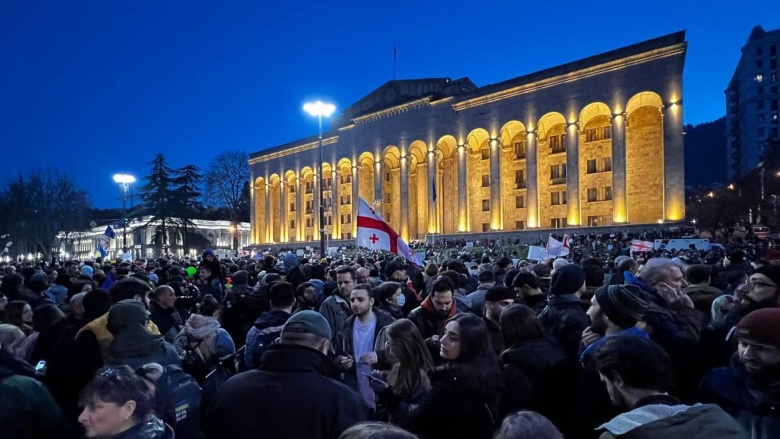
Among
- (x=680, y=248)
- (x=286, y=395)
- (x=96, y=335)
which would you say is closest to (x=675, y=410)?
(x=286, y=395)

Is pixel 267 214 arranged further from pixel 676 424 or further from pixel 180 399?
pixel 676 424

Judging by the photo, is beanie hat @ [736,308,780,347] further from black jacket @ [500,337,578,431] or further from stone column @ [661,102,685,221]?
stone column @ [661,102,685,221]

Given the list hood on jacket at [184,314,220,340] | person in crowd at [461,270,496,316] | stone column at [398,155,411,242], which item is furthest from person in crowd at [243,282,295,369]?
stone column at [398,155,411,242]

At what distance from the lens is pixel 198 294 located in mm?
8758

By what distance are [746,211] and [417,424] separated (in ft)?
165

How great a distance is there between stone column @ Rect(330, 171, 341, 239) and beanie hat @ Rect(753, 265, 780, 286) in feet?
173

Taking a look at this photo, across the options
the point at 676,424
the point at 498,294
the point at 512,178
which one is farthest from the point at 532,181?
the point at 676,424

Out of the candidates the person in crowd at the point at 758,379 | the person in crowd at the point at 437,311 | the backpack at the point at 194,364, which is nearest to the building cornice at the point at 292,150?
the person in crowd at the point at 437,311

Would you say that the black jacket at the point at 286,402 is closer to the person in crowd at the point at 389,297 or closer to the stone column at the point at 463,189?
the person in crowd at the point at 389,297

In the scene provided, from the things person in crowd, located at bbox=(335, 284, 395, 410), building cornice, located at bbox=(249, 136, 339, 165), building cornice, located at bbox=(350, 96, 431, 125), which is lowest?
person in crowd, located at bbox=(335, 284, 395, 410)

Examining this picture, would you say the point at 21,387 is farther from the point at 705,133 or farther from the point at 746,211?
the point at 705,133

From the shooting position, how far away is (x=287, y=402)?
98.2 inches

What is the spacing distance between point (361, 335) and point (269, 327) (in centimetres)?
92

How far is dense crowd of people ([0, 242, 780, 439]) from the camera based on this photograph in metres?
2.29
